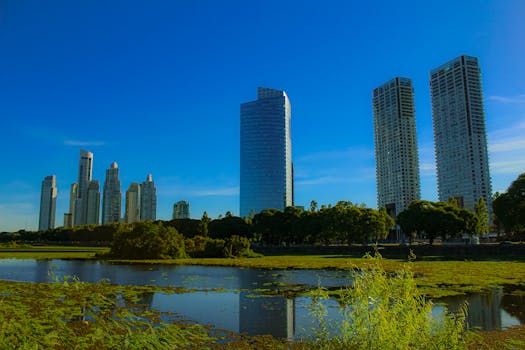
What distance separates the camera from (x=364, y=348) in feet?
28.6

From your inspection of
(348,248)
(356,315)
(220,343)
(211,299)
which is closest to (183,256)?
(348,248)

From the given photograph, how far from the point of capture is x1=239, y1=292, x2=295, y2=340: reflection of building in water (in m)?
17.3

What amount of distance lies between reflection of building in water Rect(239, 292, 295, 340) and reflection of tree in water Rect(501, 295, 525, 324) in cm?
1121

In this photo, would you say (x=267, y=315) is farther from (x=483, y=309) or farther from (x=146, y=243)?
(x=146, y=243)

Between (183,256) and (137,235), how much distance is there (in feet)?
30.7

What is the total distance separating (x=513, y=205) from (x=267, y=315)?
7405 centimetres

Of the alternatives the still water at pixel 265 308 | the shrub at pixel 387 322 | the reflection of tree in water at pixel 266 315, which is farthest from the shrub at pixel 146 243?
the shrub at pixel 387 322

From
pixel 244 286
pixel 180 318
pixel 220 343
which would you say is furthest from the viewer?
pixel 244 286

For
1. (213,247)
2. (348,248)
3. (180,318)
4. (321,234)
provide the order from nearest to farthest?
1. (180,318)
2. (213,247)
3. (348,248)
4. (321,234)

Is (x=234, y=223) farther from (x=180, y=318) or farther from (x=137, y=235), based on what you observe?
(x=180, y=318)

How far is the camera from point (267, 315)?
798 inches

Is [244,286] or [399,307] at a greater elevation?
[399,307]

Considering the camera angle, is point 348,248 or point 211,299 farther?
point 348,248

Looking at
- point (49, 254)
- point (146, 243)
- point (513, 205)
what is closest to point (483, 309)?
point (146, 243)
